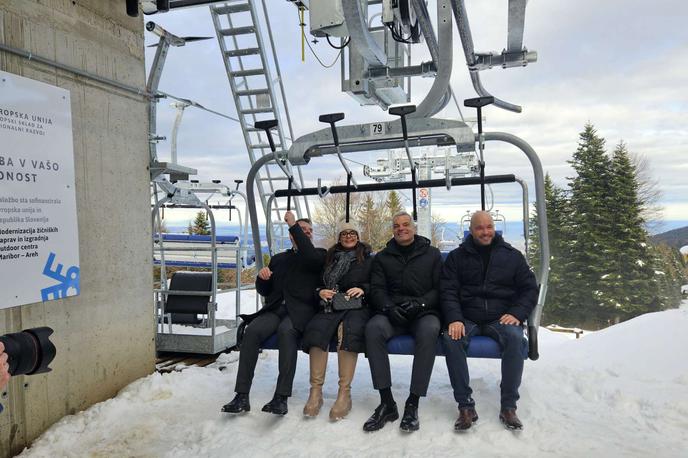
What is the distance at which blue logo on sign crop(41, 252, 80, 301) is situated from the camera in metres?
2.90

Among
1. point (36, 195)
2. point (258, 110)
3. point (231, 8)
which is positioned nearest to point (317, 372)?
point (36, 195)

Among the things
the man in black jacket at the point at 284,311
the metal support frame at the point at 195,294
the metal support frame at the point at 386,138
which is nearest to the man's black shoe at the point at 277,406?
the man in black jacket at the point at 284,311

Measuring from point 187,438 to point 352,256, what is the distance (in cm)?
145

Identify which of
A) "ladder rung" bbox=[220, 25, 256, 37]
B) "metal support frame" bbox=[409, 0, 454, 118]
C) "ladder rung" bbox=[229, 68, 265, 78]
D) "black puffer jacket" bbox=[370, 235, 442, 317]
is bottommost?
"black puffer jacket" bbox=[370, 235, 442, 317]

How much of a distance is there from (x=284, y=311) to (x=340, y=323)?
1.52 feet

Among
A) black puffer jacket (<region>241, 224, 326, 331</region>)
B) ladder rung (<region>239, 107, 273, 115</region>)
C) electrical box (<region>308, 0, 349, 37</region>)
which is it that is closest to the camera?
electrical box (<region>308, 0, 349, 37</region>)

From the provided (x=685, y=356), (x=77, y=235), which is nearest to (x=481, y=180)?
(x=685, y=356)

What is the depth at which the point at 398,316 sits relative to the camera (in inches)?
116

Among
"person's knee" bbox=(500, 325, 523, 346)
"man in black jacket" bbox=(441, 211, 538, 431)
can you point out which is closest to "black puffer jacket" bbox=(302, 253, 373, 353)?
"man in black jacket" bbox=(441, 211, 538, 431)

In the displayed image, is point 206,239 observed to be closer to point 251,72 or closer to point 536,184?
point 251,72

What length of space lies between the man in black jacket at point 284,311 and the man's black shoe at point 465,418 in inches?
38.7

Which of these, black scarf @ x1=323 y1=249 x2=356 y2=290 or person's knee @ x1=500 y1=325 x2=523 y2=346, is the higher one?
black scarf @ x1=323 y1=249 x2=356 y2=290

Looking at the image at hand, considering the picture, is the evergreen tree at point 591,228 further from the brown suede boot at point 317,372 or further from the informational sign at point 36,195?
the informational sign at point 36,195

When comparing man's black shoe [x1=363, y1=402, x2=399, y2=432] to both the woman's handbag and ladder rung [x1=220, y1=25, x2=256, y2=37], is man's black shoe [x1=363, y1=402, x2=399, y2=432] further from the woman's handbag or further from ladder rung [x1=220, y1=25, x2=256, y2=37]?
ladder rung [x1=220, y1=25, x2=256, y2=37]
